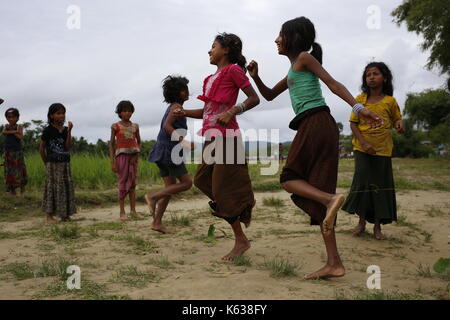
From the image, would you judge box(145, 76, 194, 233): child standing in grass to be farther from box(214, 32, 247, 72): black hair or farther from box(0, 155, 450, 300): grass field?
box(214, 32, 247, 72): black hair

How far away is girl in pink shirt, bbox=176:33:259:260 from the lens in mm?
3332

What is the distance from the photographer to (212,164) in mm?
3428

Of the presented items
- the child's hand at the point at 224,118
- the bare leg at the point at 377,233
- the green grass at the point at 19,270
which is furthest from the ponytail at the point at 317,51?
the green grass at the point at 19,270

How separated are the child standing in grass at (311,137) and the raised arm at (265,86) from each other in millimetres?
291

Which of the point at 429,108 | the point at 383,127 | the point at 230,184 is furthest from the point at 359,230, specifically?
the point at 429,108

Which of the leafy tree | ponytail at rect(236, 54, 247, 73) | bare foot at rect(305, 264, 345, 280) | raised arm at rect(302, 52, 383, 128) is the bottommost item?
bare foot at rect(305, 264, 345, 280)

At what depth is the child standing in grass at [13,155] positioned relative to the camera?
7.26 meters

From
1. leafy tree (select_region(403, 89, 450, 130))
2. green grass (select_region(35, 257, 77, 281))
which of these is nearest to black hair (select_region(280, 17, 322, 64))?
green grass (select_region(35, 257, 77, 281))

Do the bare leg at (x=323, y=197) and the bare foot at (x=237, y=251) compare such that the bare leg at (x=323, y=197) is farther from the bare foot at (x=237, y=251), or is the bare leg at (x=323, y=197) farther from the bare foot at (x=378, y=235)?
the bare foot at (x=378, y=235)

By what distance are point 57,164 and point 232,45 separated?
120 inches

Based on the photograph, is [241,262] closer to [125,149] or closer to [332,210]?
[332,210]

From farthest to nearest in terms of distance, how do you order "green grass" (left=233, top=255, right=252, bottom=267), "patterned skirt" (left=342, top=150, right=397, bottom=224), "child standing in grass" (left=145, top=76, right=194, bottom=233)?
"child standing in grass" (left=145, top=76, right=194, bottom=233)
"patterned skirt" (left=342, top=150, right=397, bottom=224)
"green grass" (left=233, top=255, right=252, bottom=267)
